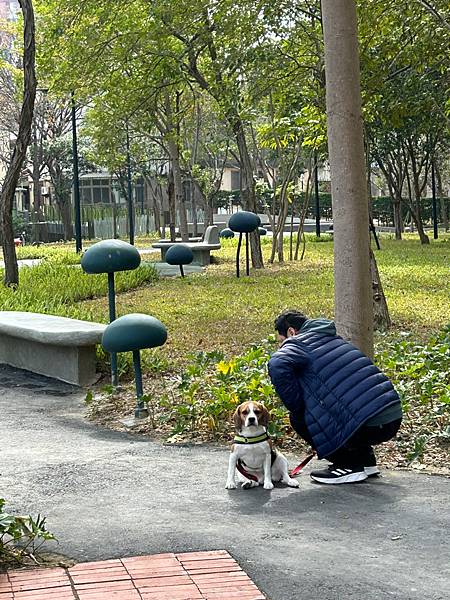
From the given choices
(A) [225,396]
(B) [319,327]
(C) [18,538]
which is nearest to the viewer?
(C) [18,538]

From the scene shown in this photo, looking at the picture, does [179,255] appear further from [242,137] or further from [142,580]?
[142,580]

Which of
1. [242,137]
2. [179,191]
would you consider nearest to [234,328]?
[242,137]

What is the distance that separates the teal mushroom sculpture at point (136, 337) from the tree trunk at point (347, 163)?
1.59 meters

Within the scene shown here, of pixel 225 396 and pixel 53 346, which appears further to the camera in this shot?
pixel 53 346

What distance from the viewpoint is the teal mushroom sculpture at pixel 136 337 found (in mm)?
8555

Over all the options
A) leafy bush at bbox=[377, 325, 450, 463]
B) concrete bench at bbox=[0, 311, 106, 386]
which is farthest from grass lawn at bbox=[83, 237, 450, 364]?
leafy bush at bbox=[377, 325, 450, 463]

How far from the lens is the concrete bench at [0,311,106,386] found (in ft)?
33.5

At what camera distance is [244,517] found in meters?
5.64

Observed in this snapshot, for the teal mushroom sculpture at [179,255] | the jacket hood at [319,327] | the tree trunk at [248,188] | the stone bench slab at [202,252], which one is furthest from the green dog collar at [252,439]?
the stone bench slab at [202,252]

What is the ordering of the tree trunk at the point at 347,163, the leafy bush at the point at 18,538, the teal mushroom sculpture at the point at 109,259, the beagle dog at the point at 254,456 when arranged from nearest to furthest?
the leafy bush at the point at 18,538 → the beagle dog at the point at 254,456 → the tree trunk at the point at 347,163 → the teal mushroom sculpture at the point at 109,259

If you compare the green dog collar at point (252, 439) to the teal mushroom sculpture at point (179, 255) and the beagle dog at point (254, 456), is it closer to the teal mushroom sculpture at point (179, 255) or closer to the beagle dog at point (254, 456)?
the beagle dog at point (254, 456)

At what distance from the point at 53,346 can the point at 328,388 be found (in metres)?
4.86

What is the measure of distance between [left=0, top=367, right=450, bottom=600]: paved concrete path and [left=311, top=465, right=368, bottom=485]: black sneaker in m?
0.06

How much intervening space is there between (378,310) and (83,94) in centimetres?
989
